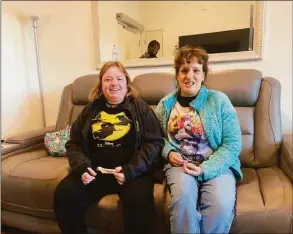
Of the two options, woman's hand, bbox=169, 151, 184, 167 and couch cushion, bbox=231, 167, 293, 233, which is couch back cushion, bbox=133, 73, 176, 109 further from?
couch cushion, bbox=231, 167, 293, 233

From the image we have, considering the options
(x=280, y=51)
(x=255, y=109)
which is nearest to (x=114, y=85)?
(x=255, y=109)

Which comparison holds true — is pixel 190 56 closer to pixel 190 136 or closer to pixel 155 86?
pixel 190 136

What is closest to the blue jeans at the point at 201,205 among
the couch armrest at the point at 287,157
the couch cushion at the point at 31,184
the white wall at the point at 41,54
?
the couch armrest at the point at 287,157

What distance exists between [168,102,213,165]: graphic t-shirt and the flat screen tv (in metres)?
0.74

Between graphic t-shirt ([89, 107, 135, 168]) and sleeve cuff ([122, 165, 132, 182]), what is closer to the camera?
sleeve cuff ([122, 165, 132, 182])

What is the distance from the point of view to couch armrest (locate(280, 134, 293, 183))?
50.7 inches

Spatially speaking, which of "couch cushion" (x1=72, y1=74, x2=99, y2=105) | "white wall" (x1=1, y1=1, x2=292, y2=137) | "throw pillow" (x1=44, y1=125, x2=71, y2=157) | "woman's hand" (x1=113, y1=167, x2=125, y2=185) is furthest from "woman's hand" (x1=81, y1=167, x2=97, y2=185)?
"white wall" (x1=1, y1=1, x2=292, y2=137)

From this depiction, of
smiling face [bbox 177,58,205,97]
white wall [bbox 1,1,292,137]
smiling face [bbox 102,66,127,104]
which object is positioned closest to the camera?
smiling face [bbox 177,58,205,97]

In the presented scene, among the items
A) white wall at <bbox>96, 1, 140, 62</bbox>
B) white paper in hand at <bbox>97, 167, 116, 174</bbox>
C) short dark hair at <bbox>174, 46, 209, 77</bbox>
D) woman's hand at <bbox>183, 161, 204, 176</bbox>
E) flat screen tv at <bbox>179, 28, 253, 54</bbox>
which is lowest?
white paper in hand at <bbox>97, 167, 116, 174</bbox>

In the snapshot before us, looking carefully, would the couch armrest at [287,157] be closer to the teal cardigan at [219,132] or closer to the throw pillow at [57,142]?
the teal cardigan at [219,132]

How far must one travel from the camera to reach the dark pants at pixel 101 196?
1.19 m

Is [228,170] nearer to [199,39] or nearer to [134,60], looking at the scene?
[199,39]

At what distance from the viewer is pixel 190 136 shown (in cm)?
133

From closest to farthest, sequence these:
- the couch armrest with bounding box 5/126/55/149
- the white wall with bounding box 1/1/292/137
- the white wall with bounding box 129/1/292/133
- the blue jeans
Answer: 1. the blue jeans
2. the white wall with bounding box 129/1/292/133
3. the couch armrest with bounding box 5/126/55/149
4. the white wall with bounding box 1/1/292/137
